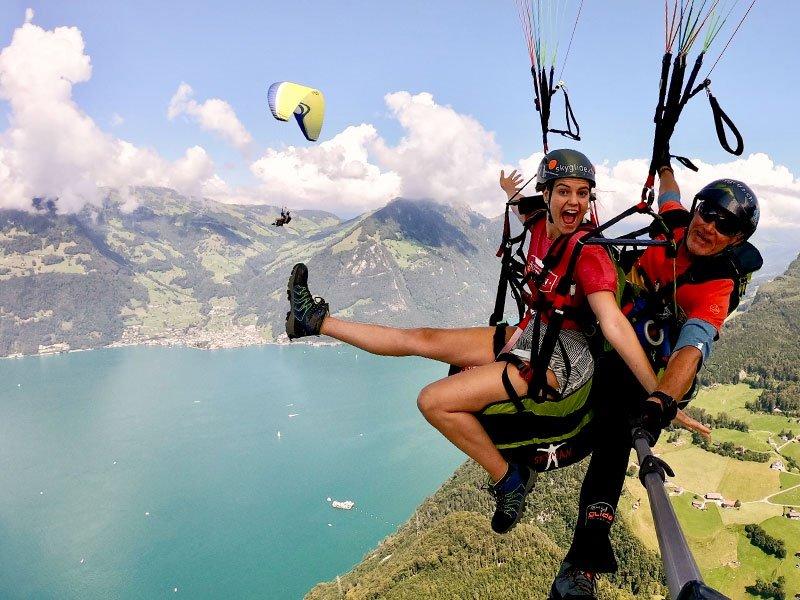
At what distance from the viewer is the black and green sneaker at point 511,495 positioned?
313cm

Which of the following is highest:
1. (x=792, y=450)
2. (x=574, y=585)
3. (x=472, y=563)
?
(x=574, y=585)

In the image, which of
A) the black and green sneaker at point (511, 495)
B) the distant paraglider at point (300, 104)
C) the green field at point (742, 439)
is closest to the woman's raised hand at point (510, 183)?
the black and green sneaker at point (511, 495)

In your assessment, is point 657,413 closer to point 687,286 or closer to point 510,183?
point 687,286

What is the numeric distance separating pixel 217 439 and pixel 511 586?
57.2 meters

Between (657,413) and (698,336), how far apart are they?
0.59 meters

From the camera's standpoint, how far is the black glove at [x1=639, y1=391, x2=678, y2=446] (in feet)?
7.58

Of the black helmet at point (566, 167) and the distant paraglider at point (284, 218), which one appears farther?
the distant paraglider at point (284, 218)

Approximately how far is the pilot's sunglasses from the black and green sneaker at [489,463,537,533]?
187cm

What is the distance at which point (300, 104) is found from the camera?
12656 millimetres

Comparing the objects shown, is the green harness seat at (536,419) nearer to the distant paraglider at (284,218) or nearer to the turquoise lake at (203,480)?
the distant paraglider at (284,218)

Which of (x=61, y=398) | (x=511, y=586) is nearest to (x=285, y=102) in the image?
(x=511, y=586)

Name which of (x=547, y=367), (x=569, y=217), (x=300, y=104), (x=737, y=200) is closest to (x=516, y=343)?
(x=547, y=367)

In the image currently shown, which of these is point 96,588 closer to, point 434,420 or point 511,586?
point 511,586

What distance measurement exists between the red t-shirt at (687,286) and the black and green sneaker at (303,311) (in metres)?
2.19
